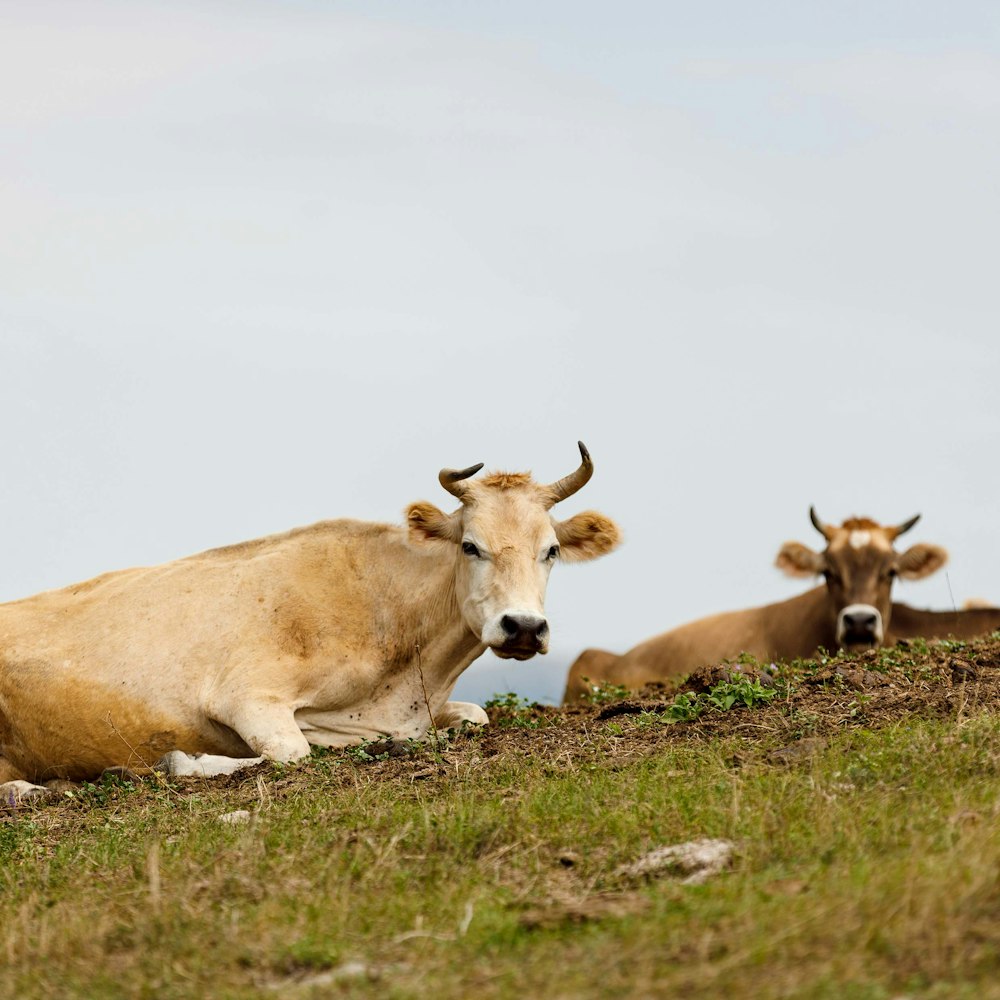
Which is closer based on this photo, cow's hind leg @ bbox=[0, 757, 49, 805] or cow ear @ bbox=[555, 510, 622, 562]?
cow's hind leg @ bbox=[0, 757, 49, 805]

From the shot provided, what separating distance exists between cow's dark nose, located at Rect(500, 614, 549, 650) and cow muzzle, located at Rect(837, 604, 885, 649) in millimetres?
10005

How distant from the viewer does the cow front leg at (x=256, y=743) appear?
1084cm

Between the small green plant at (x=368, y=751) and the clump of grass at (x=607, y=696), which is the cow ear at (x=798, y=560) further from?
the small green plant at (x=368, y=751)

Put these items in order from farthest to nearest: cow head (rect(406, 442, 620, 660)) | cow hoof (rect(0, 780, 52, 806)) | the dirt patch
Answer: cow head (rect(406, 442, 620, 660)), cow hoof (rect(0, 780, 52, 806)), the dirt patch

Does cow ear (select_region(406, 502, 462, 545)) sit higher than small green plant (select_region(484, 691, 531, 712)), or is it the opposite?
cow ear (select_region(406, 502, 462, 545))

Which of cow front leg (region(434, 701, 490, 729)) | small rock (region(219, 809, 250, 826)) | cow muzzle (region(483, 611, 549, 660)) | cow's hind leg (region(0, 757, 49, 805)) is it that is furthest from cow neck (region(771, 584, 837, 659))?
small rock (region(219, 809, 250, 826))

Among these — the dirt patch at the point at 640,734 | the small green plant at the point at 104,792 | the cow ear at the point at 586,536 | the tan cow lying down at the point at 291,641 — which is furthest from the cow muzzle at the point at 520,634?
the small green plant at the point at 104,792

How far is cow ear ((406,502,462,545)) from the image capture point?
39.0 feet

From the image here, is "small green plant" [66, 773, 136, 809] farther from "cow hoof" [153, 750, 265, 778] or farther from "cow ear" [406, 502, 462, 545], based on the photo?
"cow ear" [406, 502, 462, 545]

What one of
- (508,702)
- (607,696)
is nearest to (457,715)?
(508,702)

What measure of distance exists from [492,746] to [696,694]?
169 cm

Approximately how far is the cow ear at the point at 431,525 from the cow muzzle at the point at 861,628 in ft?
31.1

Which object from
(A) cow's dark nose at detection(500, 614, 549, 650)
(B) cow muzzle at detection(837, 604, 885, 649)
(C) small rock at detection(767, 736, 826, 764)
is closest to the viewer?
(C) small rock at detection(767, 736, 826, 764)

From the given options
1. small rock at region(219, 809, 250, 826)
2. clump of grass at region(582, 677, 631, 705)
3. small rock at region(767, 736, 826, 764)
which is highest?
clump of grass at region(582, 677, 631, 705)
